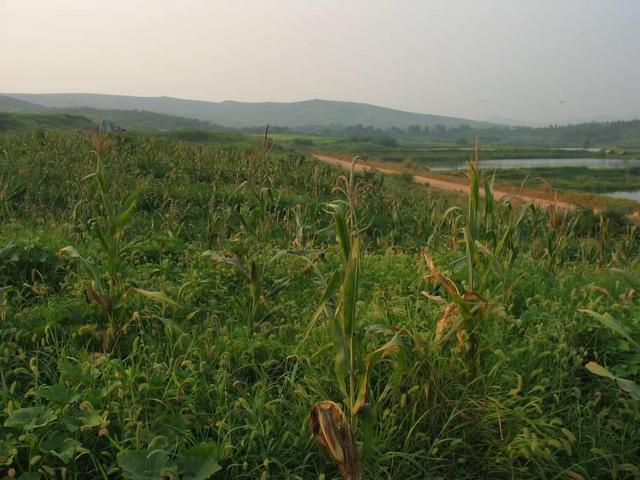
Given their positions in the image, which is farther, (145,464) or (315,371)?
(315,371)

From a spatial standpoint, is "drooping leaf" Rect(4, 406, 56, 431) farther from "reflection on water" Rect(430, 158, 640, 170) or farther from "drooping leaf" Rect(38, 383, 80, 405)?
"reflection on water" Rect(430, 158, 640, 170)

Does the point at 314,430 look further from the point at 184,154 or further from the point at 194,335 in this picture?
the point at 184,154

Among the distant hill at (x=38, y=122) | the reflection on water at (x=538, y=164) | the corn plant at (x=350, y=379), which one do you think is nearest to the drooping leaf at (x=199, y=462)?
the corn plant at (x=350, y=379)

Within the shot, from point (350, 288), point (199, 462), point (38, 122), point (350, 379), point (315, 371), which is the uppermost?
point (38, 122)

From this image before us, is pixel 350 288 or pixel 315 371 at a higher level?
pixel 350 288

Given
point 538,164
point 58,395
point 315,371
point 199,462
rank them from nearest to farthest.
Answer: point 199,462
point 58,395
point 315,371
point 538,164

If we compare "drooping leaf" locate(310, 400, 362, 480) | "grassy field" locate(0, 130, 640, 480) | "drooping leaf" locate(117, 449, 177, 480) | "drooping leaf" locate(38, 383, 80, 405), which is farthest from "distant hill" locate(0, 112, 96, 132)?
"drooping leaf" locate(310, 400, 362, 480)

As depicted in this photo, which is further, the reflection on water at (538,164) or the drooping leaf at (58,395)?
the reflection on water at (538,164)

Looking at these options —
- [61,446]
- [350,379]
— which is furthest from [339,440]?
[61,446]

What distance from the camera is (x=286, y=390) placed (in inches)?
98.6

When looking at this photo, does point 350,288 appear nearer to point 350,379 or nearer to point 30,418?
point 350,379

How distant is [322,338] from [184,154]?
8.19 meters

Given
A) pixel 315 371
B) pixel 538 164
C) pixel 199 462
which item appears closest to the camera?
pixel 199 462

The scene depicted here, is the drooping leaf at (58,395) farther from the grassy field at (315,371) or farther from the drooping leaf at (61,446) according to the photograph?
the drooping leaf at (61,446)
